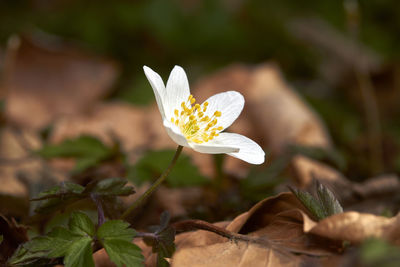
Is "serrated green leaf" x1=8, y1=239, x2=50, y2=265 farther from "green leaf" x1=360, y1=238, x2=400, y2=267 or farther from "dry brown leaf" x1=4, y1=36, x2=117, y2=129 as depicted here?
"dry brown leaf" x1=4, y1=36, x2=117, y2=129

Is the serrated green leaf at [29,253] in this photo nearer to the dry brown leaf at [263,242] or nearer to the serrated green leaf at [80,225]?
the serrated green leaf at [80,225]

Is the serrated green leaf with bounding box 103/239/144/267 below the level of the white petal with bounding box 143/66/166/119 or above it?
below

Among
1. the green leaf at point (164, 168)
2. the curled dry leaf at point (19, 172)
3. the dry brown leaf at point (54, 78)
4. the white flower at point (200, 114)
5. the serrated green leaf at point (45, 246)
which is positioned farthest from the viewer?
the dry brown leaf at point (54, 78)

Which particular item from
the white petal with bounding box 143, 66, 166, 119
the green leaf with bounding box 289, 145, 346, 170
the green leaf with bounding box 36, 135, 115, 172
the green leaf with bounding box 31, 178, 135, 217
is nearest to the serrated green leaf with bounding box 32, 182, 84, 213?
the green leaf with bounding box 31, 178, 135, 217

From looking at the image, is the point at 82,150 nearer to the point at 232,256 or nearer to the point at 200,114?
the point at 200,114

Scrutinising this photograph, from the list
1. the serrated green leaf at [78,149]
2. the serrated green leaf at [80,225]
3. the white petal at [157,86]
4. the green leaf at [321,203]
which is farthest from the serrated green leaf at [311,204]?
the serrated green leaf at [78,149]

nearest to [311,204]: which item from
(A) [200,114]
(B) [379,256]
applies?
(B) [379,256]

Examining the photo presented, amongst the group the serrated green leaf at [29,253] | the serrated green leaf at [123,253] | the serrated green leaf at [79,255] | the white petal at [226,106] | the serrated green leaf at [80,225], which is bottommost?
the serrated green leaf at [29,253]
